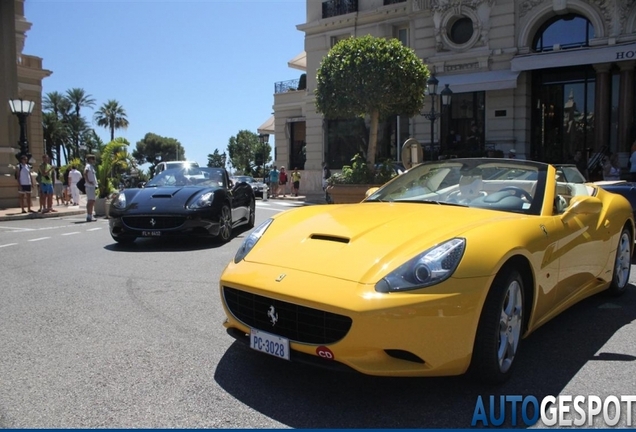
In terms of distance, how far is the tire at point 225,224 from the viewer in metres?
9.27

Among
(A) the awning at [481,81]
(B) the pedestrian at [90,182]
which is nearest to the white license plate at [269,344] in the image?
(B) the pedestrian at [90,182]

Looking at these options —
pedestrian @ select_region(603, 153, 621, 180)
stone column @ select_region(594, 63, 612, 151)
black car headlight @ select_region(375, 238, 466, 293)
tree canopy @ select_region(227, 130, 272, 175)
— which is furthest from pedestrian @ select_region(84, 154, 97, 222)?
tree canopy @ select_region(227, 130, 272, 175)

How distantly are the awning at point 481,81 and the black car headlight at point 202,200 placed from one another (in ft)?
52.7

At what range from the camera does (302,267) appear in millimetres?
3189

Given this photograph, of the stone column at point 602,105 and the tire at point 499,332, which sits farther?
the stone column at point 602,105

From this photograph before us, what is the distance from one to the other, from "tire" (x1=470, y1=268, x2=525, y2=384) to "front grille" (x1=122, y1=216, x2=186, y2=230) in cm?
627

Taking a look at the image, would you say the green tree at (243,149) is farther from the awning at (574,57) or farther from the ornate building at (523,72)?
the awning at (574,57)

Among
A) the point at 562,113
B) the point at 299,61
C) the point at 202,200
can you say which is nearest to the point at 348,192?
the point at 202,200

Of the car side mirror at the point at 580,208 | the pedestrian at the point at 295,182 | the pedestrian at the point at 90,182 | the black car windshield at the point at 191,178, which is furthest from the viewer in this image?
the pedestrian at the point at 295,182

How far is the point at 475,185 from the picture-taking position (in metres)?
4.34

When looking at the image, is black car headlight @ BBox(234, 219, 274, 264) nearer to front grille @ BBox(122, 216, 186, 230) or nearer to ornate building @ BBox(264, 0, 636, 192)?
front grille @ BBox(122, 216, 186, 230)

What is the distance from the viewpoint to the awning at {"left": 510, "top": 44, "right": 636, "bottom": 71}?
19.3m

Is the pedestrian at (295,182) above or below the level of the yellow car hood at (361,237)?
below

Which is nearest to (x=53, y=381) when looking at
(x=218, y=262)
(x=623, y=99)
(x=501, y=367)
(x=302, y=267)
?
(x=302, y=267)
